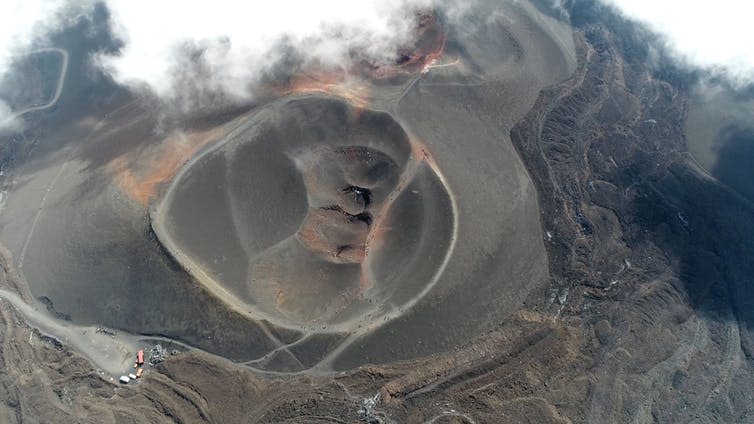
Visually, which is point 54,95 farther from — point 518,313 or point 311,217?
point 518,313

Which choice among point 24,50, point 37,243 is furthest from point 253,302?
point 24,50

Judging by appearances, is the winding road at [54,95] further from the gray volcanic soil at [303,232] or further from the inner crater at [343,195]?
the inner crater at [343,195]

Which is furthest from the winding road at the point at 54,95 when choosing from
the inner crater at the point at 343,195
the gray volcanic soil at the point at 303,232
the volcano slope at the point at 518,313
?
the inner crater at the point at 343,195

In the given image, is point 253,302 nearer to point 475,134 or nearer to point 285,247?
point 285,247

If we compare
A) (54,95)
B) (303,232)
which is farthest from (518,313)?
(54,95)

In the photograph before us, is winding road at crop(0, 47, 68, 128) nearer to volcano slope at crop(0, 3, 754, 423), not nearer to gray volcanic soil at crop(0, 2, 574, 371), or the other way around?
gray volcanic soil at crop(0, 2, 574, 371)
